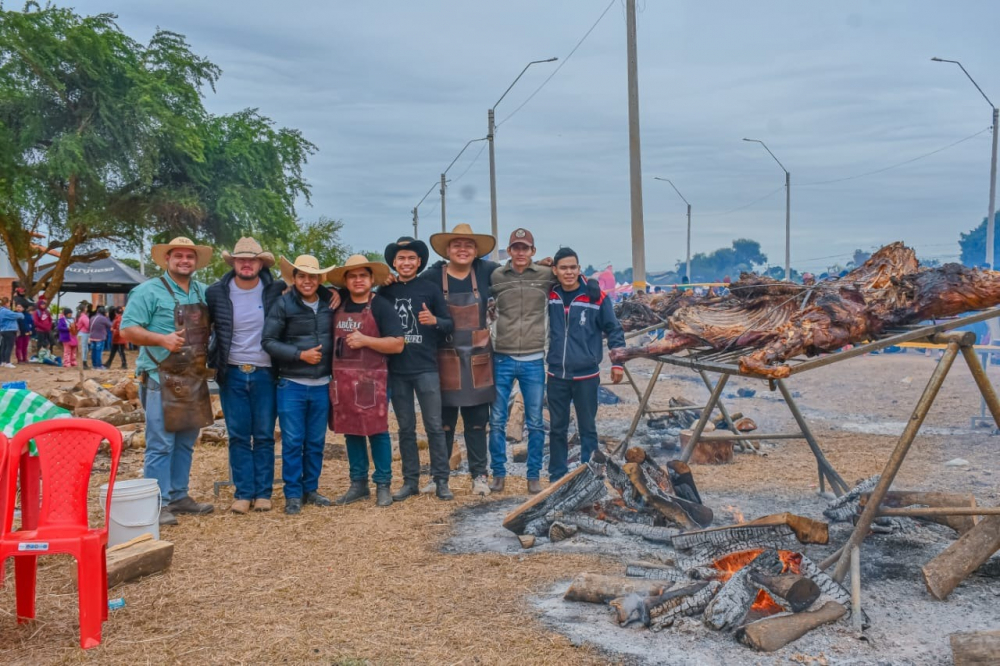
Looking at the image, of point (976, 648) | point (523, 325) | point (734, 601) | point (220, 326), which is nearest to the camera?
point (976, 648)

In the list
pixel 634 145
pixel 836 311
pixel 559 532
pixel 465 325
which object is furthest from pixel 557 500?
pixel 634 145

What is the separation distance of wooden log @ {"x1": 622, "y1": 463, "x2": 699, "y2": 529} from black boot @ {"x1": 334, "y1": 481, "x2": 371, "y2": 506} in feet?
7.43

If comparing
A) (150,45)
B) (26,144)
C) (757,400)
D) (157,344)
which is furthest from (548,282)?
(150,45)

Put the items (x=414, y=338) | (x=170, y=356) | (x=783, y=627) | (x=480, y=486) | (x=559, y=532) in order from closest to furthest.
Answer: (x=783, y=627) < (x=559, y=532) < (x=170, y=356) < (x=414, y=338) < (x=480, y=486)

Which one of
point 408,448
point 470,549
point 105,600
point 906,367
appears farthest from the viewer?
point 906,367

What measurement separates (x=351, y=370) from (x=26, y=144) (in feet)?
53.5

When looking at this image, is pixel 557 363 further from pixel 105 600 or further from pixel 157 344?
pixel 105 600

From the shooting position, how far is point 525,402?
709 cm

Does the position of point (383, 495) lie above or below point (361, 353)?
below

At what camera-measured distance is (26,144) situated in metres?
19.0

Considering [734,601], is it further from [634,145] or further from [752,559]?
[634,145]

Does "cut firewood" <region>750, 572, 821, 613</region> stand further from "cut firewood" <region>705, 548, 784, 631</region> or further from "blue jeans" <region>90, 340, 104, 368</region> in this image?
"blue jeans" <region>90, 340, 104, 368</region>

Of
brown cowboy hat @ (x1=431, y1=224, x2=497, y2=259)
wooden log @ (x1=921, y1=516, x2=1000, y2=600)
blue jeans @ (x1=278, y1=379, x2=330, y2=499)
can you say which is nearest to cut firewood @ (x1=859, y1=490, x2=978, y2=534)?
wooden log @ (x1=921, y1=516, x2=1000, y2=600)

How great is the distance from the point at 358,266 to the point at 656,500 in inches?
114
